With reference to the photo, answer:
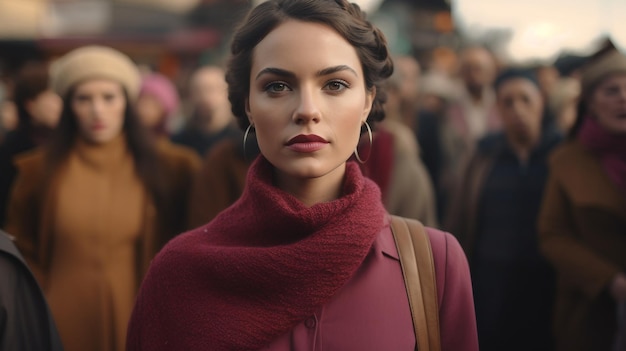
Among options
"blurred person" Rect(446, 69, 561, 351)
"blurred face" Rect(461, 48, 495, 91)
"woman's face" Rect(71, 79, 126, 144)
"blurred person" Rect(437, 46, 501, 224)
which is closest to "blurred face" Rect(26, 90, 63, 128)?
"woman's face" Rect(71, 79, 126, 144)

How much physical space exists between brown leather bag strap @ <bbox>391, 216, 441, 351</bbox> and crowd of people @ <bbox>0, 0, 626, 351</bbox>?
0.06ft

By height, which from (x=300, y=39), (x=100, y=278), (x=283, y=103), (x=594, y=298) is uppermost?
(x=300, y=39)

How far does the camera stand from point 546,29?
3980 millimetres

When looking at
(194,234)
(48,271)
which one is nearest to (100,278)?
(48,271)

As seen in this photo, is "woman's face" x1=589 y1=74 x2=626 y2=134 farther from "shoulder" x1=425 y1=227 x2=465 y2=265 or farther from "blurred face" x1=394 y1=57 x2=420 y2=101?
"blurred face" x1=394 y1=57 x2=420 y2=101

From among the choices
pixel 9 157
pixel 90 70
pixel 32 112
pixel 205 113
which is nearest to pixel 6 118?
pixel 205 113

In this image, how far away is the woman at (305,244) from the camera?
2006 millimetres

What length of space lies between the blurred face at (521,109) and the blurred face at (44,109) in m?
3.18

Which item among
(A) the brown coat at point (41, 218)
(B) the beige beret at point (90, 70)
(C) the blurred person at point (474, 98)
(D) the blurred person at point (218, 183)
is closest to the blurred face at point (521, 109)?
(D) the blurred person at point (218, 183)

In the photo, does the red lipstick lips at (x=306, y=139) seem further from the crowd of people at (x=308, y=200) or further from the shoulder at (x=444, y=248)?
the shoulder at (x=444, y=248)

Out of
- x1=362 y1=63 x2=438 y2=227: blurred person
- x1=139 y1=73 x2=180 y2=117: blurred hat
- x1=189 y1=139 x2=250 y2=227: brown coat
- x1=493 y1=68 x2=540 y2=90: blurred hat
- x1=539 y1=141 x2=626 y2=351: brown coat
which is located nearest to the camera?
x1=539 y1=141 x2=626 y2=351: brown coat

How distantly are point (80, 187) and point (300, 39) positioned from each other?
2.37 m

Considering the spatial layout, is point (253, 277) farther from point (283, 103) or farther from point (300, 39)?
point (300, 39)

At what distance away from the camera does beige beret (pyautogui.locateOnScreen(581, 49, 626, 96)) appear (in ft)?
12.4
